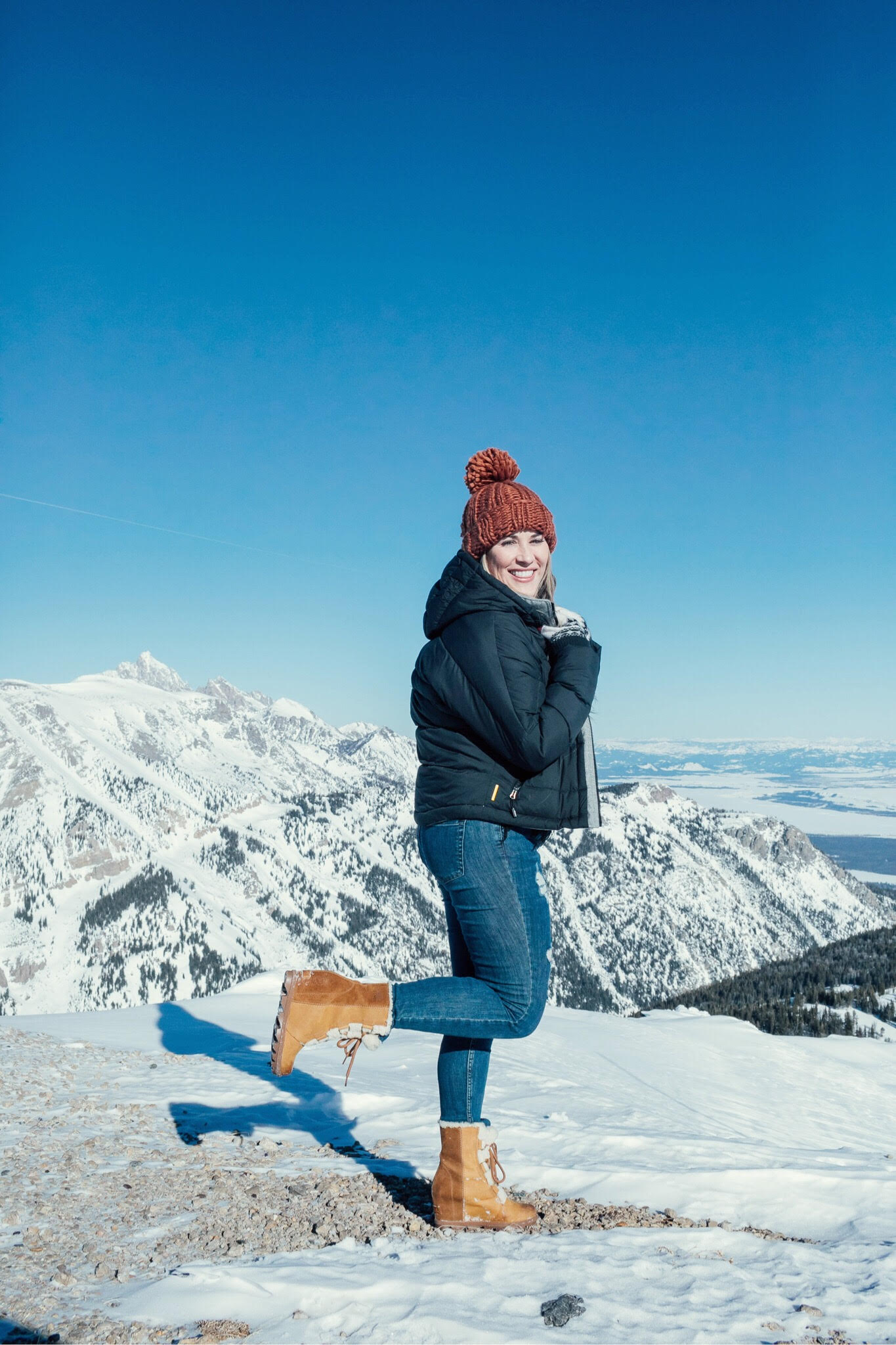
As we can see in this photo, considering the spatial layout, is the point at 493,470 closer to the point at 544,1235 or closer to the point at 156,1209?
the point at 544,1235

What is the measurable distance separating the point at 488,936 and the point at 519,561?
186 cm

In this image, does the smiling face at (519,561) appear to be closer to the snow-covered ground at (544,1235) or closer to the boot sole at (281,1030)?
the boot sole at (281,1030)

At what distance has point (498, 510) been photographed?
13.9ft

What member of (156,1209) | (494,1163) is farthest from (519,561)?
(156,1209)

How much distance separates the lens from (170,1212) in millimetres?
3904

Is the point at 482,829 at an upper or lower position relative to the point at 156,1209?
upper

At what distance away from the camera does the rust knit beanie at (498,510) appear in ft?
13.7

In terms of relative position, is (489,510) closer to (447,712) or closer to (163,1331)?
(447,712)

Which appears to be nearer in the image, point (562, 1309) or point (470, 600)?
point (562, 1309)

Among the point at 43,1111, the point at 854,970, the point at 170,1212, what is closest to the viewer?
the point at 170,1212

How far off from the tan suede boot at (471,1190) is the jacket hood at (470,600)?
2439 millimetres

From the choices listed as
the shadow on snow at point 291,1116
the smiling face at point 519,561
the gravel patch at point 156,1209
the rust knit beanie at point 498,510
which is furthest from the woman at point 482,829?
the shadow on snow at point 291,1116

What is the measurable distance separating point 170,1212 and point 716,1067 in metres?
14.6

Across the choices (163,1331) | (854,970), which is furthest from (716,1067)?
(854,970)
